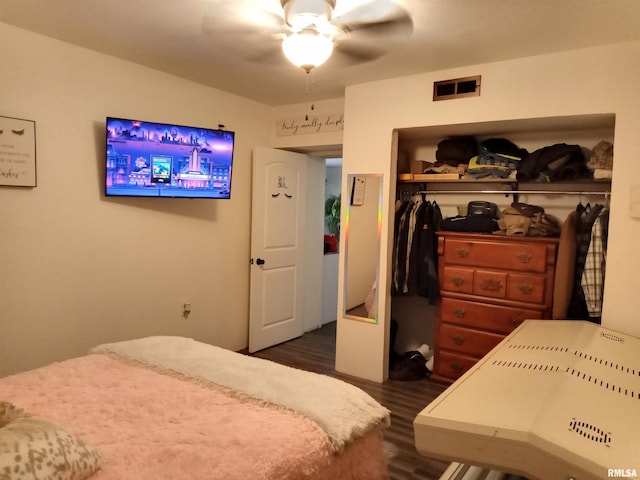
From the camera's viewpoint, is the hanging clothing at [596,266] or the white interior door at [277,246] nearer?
the hanging clothing at [596,266]

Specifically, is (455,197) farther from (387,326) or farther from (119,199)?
(119,199)

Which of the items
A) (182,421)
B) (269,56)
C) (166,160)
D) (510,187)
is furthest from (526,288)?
(166,160)

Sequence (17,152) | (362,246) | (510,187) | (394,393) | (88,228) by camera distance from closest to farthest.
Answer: (17,152) → (88,228) → (394,393) → (510,187) → (362,246)

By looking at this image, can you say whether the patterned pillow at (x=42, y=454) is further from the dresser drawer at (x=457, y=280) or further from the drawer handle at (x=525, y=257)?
the drawer handle at (x=525, y=257)

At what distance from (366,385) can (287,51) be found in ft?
8.21

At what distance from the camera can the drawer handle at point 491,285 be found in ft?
10.5

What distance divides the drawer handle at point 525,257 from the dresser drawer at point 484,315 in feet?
1.15

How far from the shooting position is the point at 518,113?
284cm

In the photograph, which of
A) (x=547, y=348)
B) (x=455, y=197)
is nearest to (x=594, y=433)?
(x=547, y=348)

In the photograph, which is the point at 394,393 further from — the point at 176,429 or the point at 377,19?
the point at 377,19

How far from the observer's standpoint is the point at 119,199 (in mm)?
3105

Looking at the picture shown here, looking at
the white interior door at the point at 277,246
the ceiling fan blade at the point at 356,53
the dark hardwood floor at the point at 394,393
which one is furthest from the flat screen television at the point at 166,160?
the dark hardwood floor at the point at 394,393

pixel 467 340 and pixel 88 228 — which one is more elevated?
pixel 88 228

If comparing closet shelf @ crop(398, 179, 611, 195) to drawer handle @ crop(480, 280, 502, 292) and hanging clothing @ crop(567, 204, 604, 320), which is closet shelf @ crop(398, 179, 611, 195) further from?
drawer handle @ crop(480, 280, 502, 292)
